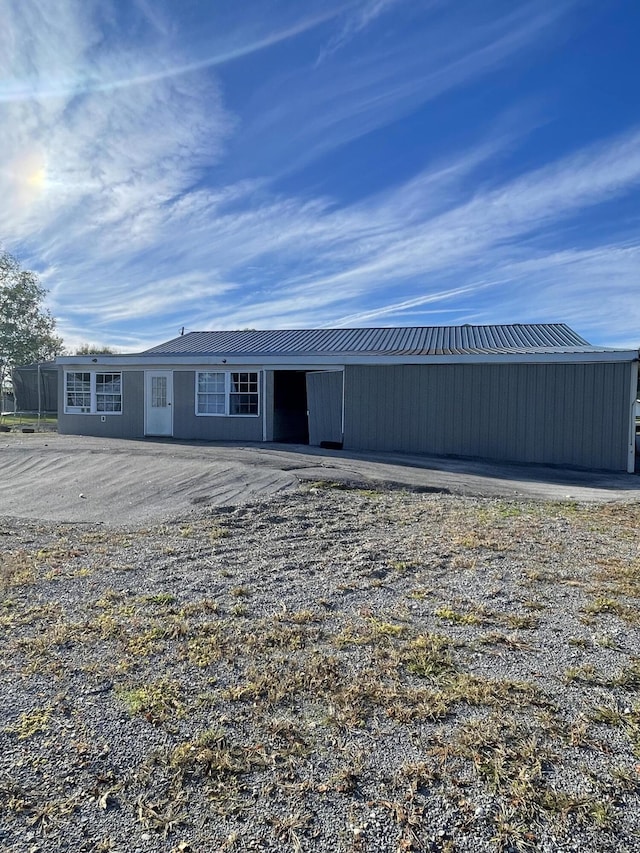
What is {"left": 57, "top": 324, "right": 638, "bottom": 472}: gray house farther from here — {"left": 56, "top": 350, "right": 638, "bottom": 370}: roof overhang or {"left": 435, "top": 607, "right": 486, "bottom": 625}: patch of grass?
{"left": 435, "top": 607, "right": 486, "bottom": 625}: patch of grass

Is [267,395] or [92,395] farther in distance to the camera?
[92,395]

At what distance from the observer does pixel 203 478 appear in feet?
27.1

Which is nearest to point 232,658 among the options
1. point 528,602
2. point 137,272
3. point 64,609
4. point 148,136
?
point 64,609

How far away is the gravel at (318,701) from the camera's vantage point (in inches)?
65.2

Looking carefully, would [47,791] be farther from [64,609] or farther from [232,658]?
[64,609]

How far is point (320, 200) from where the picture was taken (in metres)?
15.1

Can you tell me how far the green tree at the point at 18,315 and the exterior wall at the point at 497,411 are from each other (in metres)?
27.3

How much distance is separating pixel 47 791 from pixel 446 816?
1.39m

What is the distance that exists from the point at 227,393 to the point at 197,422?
1.27m

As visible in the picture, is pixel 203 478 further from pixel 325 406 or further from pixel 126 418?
pixel 126 418

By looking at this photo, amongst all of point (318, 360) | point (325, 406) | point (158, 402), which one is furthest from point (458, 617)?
point (158, 402)

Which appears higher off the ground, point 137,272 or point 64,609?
point 137,272

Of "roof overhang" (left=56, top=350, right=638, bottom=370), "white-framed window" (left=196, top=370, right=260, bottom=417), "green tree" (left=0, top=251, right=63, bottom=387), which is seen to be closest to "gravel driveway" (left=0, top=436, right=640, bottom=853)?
"roof overhang" (left=56, top=350, right=638, bottom=370)

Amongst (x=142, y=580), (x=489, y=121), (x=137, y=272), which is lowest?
(x=142, y=580)
